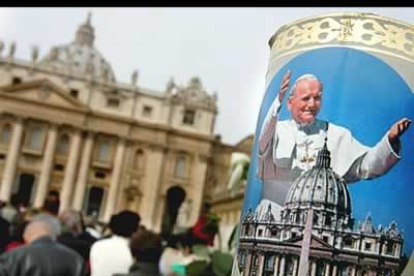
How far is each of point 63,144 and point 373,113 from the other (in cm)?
4853

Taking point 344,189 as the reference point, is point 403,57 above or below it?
above

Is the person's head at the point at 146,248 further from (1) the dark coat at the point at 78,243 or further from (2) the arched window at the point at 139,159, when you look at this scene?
(2) the arched window at the point at 139,159

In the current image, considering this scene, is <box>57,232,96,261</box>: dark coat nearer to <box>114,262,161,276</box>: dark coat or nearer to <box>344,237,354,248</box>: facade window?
<box>114,262,161,276</box>: dark coat

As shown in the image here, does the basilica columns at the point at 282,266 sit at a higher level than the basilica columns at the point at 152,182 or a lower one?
lower

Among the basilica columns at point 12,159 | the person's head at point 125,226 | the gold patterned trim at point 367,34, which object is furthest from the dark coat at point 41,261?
the basilica columns at point 12,159

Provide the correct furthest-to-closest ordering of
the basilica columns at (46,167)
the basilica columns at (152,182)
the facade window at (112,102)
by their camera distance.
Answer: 1. the facade window at (112,102)
2. the basilica columns at (152,182)
3. the basilica columns at (46,167)

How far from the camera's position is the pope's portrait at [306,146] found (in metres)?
1.96

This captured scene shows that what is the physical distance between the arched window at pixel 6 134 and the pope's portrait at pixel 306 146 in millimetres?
48004

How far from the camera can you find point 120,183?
162 feet

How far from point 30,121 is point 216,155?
→ 15.9 metres

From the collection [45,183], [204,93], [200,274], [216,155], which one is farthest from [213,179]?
[200,274]

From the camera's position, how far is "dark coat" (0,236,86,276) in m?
3.32

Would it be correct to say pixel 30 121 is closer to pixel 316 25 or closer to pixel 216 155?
pixel 216 155

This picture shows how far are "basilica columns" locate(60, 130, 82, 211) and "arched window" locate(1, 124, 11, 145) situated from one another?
495 centimetres
